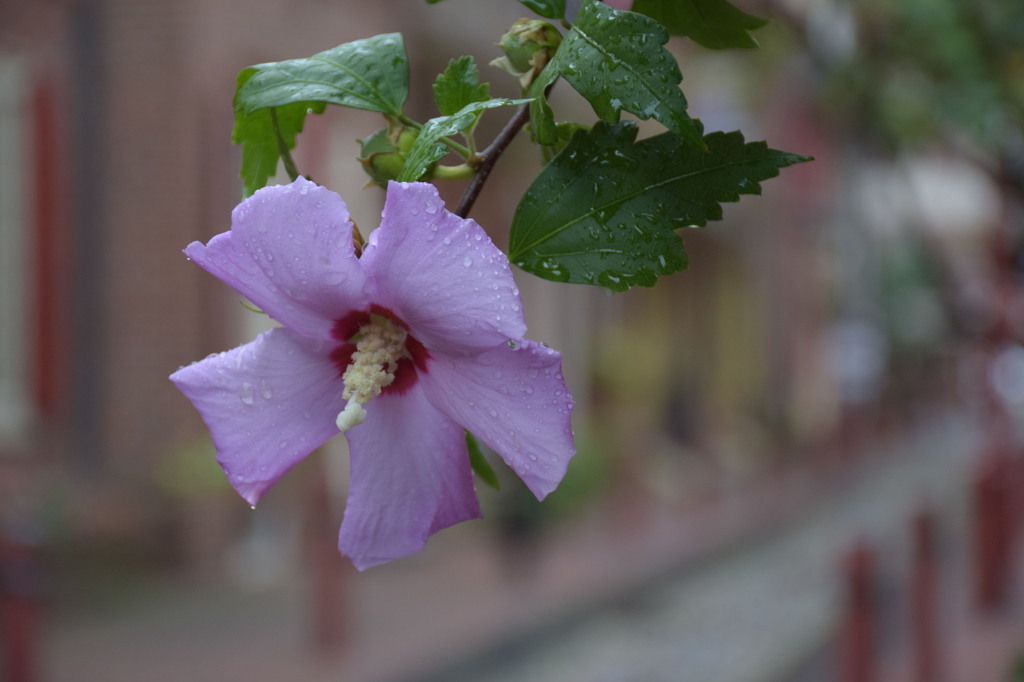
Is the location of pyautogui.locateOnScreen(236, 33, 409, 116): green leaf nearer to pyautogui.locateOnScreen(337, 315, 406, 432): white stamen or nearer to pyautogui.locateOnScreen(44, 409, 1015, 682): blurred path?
pyautogui.locateOnScreen(337, 315, 406, 432): white stamen

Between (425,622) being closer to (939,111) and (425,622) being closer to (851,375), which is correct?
(939,111)

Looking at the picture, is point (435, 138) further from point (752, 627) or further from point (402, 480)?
point (752, 627)

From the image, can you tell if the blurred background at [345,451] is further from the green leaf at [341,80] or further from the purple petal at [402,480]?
the purple petal at [402,480]

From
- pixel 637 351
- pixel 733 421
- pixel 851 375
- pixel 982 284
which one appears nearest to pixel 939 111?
pixel 982 284

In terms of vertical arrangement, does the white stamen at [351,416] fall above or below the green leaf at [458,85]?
below

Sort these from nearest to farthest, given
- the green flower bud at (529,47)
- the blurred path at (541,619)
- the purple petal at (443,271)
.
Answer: the purple petal at (443,271), the green flower bud at (529,47), the blurred path at (541,619)

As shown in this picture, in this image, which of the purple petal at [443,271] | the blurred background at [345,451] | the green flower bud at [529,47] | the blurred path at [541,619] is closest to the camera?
the purple petal at [443,271]

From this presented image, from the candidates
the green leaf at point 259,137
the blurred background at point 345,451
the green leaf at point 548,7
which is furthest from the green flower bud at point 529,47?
the blurred background at point 345,451

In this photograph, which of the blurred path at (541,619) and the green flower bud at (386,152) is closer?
the green flower bud at (386,152)

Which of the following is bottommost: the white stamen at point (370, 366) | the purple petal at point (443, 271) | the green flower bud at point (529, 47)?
the white stamen at point (370, 366)
